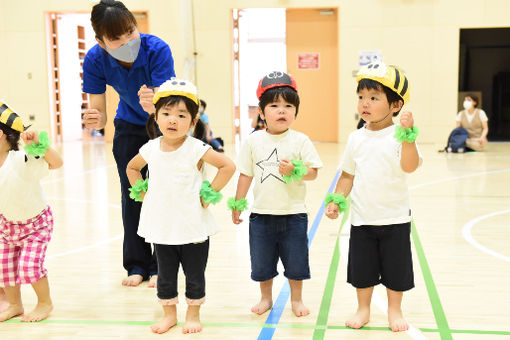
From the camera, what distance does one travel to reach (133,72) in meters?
3.72

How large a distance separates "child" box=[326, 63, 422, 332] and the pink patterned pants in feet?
5.86

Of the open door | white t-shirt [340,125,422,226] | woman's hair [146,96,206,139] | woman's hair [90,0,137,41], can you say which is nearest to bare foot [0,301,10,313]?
woman's hair [146,96,206,139]

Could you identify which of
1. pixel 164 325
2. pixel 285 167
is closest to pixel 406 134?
pixel 285 167

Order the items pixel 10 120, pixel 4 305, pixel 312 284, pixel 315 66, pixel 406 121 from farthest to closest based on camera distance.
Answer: pixel 315 66 < pixel 312 284 < pixel 4 305 < pixel 10 120 < pixel 406 121

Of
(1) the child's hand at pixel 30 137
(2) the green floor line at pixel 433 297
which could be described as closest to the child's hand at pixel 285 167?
(2) the green floor line at pixel 433 297

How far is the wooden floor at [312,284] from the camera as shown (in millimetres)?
3184

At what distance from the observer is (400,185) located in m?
3.09

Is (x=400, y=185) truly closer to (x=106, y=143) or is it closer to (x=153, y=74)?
(x=153, y=74)

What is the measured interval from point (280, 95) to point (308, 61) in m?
13.3

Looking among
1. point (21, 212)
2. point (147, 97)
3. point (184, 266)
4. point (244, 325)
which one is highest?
point (147, 97)

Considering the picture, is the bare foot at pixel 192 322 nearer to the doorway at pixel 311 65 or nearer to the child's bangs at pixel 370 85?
the child's bangs at pixel 370 85

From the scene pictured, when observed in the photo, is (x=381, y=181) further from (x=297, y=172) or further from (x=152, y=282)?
(x=152, y=282)

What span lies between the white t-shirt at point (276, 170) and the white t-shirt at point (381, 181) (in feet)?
1.02

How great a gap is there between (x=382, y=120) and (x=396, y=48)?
1306cm
